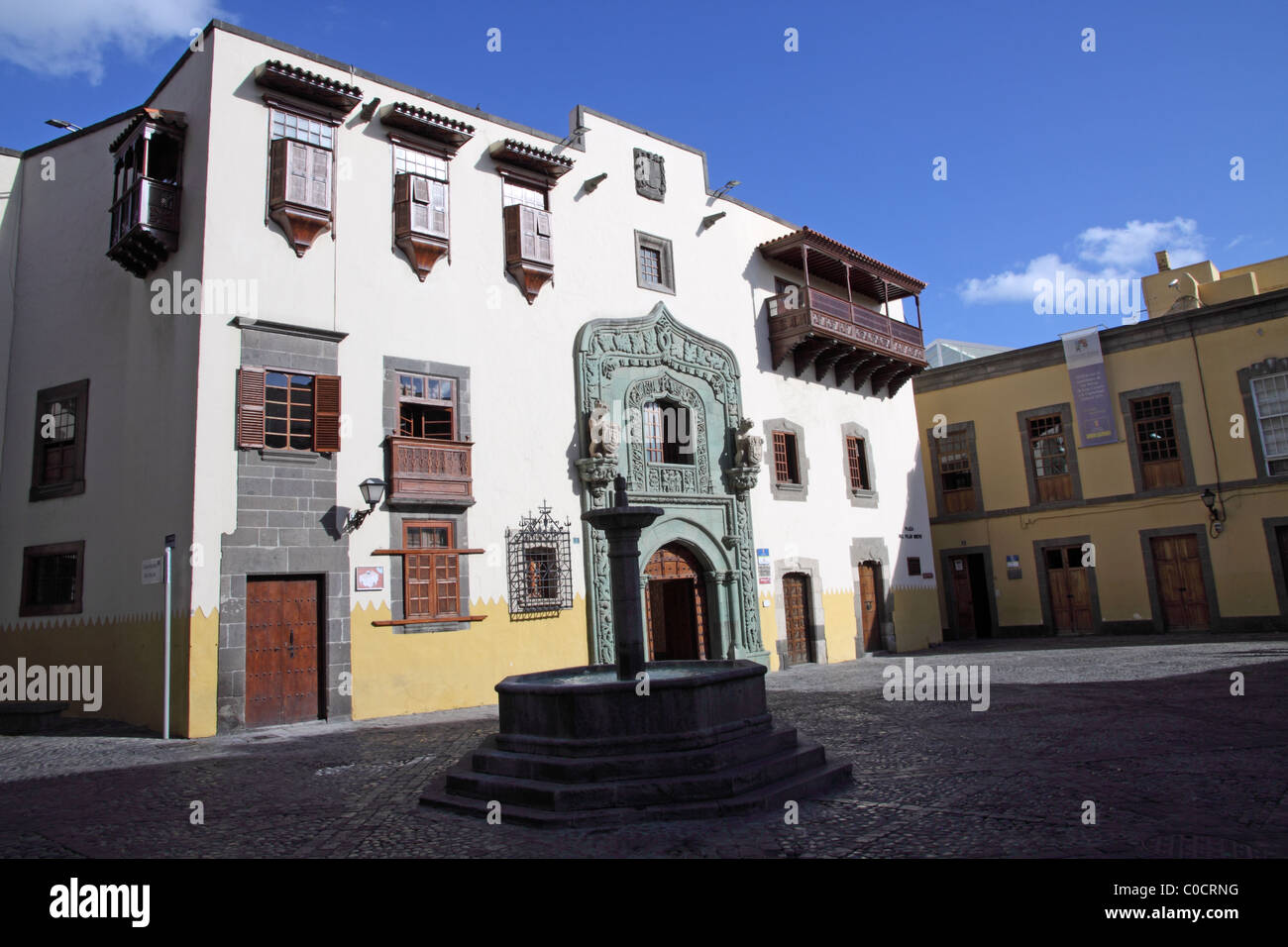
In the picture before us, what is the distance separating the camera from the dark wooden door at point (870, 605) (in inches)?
896

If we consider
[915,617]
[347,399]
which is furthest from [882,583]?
[347,399]

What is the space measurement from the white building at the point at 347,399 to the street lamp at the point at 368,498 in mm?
118

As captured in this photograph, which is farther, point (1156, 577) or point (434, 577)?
point (1156, 577)

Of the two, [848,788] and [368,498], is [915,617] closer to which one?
[368,498]

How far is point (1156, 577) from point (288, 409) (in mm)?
22569

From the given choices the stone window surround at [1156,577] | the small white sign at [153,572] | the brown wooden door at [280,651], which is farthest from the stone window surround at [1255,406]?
the small white sign at [153,572]

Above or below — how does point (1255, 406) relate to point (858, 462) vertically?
above

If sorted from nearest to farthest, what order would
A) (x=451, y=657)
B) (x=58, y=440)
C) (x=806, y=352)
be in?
(x=451, y=657), (x=58, y=440), (x=806, y=352)

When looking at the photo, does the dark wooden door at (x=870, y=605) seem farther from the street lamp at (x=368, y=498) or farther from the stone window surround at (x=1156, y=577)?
the street lamp at (x=368, y=498)

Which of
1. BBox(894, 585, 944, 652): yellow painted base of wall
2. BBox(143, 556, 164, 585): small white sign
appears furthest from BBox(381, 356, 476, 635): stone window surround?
BBox(894, 585, 944, 652): yellow painted base of wall

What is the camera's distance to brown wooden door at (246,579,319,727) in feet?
42.0

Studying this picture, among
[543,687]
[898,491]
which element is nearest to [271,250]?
[543,687]

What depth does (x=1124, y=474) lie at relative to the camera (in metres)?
24.9

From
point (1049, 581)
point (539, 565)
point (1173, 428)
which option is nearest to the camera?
point (539, 565)
